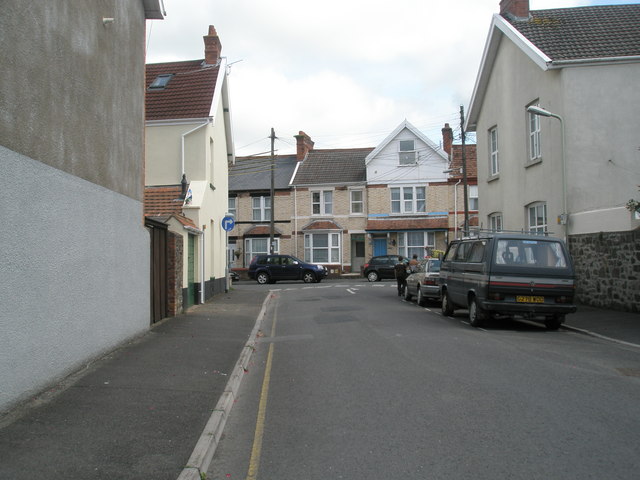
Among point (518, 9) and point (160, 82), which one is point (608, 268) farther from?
point (160, 82)

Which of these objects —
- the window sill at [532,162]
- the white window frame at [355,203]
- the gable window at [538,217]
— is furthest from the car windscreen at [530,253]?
the white window frame at [355,203]

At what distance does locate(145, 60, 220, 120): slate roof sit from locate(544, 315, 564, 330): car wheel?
43.0ft

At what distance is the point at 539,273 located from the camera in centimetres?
1216

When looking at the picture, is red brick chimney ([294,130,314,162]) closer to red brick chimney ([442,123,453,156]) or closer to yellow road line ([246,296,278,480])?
red brick chimney ([442,123,453,156])

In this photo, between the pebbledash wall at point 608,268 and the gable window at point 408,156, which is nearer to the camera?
the pebbledash wall at point 608,268

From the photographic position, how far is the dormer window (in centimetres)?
2250

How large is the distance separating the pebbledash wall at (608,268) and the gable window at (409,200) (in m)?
23.0

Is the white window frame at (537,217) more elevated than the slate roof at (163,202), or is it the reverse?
the slate roof at (163,202)

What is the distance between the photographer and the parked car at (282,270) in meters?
33.3

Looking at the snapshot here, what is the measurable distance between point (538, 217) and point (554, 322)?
7.43 m

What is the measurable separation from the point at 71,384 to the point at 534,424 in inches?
203

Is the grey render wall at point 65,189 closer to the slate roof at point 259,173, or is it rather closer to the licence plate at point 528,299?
the licence plate at point 528,299

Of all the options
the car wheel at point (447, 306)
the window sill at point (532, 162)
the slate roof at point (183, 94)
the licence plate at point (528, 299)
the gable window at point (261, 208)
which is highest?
the slate roof at point (183, 94)

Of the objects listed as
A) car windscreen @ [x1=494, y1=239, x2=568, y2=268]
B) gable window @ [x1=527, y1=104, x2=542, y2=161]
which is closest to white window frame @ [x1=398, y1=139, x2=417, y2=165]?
gable window @ [x1=527, y1=104, x2=542, y2=161]
